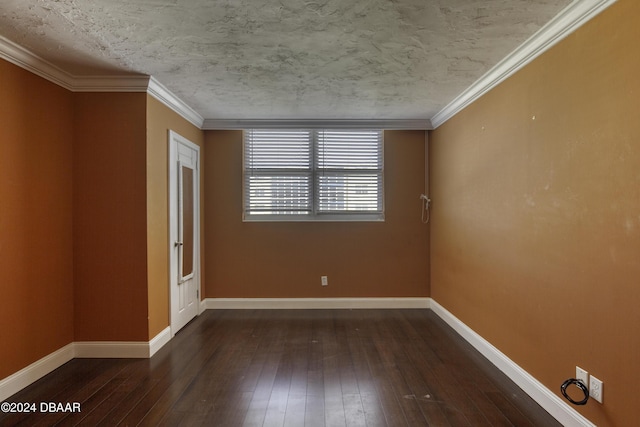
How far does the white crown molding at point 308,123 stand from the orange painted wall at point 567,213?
119 centimetres

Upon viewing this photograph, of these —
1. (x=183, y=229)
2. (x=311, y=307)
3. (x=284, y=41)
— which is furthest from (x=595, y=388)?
(x=183, y=229)

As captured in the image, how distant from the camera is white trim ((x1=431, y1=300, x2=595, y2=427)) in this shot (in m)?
1.97

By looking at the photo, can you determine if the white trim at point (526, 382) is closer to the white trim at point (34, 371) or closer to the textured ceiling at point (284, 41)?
the textured ceiling at point (284, 41)

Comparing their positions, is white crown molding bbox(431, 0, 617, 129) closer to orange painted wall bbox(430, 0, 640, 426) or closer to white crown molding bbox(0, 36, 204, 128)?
orange painted wall bbox(430, 0, 640, 426)

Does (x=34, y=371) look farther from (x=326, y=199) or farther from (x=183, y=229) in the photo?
(x=326, y=199)

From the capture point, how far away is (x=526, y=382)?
238 centimetres

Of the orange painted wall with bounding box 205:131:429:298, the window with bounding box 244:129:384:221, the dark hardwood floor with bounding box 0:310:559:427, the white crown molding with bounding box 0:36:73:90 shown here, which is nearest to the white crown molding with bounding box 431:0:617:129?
the orange painted wall with bounding box 205:131:429:298

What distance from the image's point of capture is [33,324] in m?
2.52

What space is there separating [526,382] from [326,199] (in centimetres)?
295

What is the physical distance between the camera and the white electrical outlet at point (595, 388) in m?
1.77

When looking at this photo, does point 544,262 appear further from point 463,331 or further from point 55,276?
point 55,276

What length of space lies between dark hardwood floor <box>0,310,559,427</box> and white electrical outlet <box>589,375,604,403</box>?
39cm

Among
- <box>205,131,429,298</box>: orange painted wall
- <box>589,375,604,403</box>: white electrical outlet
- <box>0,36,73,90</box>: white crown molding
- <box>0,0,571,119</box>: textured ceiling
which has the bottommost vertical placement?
<box>589,375,604,403</box>: white electrical outlet

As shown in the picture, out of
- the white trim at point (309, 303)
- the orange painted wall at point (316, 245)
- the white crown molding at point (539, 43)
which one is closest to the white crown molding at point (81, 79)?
the orange painted wall at point (316, 245)
